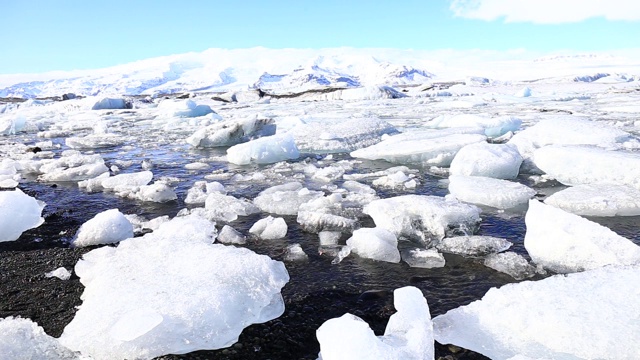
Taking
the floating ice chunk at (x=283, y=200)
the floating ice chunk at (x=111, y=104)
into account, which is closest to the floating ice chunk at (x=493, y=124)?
the floating ice chunk at (x=283, y=200)

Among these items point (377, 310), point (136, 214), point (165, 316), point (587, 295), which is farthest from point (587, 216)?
point (136, 214)

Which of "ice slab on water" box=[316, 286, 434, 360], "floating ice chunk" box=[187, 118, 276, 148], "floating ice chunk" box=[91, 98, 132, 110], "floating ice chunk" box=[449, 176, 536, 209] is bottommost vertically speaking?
"floating ice chunk" box=[91, 98, 132, 110]

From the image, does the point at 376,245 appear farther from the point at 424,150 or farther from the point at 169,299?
the point at 424,150

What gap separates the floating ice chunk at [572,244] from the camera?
7.66ft

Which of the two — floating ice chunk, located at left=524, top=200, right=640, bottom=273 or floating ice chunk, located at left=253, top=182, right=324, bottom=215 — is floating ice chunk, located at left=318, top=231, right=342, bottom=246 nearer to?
floating ice chunk, located at left=253, top=182, right=324, bottom=215

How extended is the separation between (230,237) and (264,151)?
3567mm

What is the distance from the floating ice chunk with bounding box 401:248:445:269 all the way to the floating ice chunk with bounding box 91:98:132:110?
104ft

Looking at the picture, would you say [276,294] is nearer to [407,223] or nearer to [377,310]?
[377,310]

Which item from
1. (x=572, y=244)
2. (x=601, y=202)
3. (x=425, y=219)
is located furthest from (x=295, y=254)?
(x=601, y=202)

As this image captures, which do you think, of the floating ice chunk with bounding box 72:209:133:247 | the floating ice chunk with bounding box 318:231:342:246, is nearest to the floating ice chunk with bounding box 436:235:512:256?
the floating ice chunk with bounding box 318:231:342:246

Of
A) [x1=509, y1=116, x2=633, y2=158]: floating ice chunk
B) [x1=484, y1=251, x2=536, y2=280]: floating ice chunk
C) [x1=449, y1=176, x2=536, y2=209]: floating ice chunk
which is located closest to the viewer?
[x1=484, y1=251, x2=536, y2=280]: floating ice chunk

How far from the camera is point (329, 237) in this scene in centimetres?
309

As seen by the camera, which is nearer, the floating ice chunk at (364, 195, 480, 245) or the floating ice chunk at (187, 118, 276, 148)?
the floating ice chunk at (364, 195, 480, 245)

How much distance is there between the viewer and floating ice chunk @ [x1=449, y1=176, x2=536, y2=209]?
3727mm
